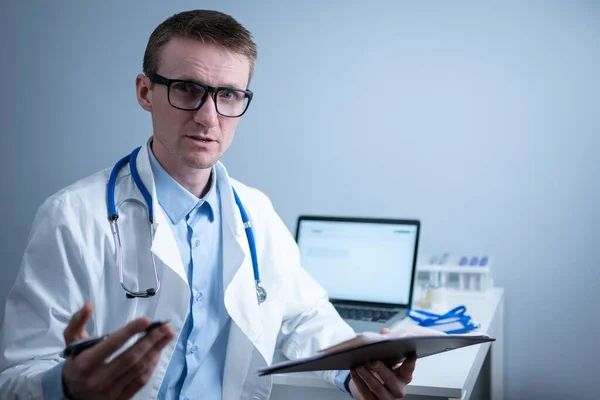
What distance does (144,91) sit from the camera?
138 centimetres

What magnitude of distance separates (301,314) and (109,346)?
0.71 meters

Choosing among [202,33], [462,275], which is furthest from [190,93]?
[462,275]

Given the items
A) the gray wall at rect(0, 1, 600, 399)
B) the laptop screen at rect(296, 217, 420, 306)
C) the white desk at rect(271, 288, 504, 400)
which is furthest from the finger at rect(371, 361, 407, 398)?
the gray wall at rect(0, 1, 600, 399)

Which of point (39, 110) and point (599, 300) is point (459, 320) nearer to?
point (599, 300)

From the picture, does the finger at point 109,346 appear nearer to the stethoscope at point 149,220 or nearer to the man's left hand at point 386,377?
the stethoscope at point 149,220

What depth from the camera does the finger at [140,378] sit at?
876 millimetres

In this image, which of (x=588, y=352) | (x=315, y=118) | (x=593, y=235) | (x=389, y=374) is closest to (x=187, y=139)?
(x=389, y=374)

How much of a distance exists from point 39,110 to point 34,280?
1905 mm

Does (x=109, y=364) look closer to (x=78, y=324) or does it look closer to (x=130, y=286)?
(x=78, y=324)

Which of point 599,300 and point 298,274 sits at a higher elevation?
point 298,274

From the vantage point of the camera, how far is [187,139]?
129 centimetres

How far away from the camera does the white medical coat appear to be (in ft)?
3.64

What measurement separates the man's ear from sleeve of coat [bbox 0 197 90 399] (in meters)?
0.30

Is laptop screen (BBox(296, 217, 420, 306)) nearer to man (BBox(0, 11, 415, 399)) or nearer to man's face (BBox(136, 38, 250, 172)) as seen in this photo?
man (BBox(0, 11, 415, 399))
